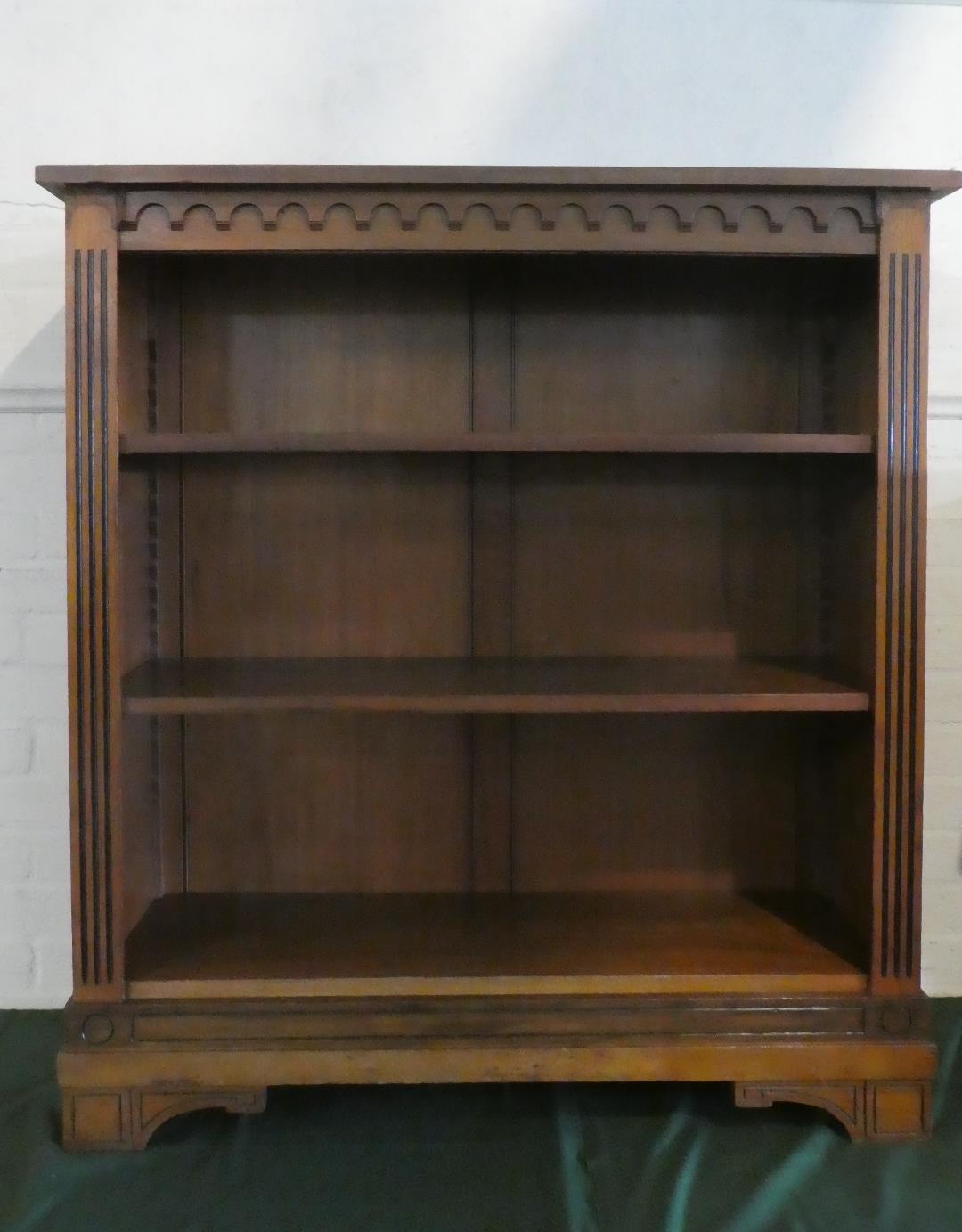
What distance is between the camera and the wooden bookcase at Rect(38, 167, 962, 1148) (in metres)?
1.61

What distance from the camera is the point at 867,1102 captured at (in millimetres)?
1675

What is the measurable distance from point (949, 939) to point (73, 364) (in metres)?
1.95

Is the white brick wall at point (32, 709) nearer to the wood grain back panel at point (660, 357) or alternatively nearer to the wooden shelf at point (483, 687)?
the wooden shelf at point (483, 687)

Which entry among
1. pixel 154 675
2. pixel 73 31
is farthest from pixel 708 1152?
pixel 73 31

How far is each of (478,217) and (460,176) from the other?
0.06 meters

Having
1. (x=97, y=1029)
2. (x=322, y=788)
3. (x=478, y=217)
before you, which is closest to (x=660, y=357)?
(x=478, y=217)

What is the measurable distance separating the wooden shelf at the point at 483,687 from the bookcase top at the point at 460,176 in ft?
2.46

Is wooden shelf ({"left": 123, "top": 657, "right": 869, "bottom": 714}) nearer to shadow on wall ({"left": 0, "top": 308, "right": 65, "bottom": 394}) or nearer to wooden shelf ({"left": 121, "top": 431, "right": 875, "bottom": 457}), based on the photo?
wooden shelf ({"left": 121, "top": 431, "right": 875, "bottom": 457})

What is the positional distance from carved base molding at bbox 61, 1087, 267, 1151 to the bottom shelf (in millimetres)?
149

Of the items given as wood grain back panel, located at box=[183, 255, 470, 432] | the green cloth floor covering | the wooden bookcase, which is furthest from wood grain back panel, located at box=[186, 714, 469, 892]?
wood grain back panel, located at box=[183, 255, 470, 432]

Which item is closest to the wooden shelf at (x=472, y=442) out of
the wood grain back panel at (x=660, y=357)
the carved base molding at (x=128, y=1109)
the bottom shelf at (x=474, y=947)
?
the wood grain back panel at (x=660, y=357)

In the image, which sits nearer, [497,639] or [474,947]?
[474,947]

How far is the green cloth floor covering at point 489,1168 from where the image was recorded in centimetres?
150

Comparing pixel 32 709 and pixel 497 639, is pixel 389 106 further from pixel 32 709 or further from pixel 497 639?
pixel 32 709
